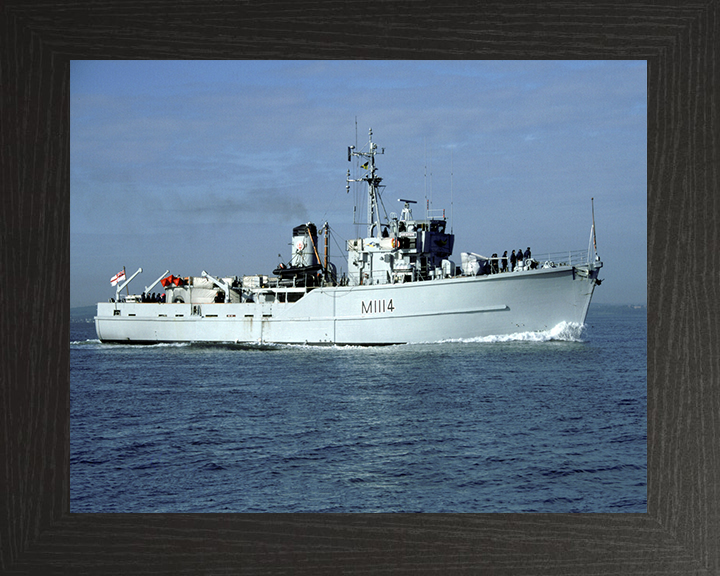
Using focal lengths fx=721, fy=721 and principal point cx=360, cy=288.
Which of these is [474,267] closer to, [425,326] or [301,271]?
[425,326]

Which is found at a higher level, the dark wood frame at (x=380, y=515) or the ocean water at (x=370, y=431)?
the dark wood frame at (x=380, y=515)

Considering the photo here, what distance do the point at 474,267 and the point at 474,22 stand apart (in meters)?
15.0

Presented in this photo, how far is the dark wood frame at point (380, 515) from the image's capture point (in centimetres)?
210

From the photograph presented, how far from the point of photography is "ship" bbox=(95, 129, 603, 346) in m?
16.7

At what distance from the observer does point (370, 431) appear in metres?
9.02

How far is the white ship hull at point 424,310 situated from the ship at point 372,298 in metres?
0.02

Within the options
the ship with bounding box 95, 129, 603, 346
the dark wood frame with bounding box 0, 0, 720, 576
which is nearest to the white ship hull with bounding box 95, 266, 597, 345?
the ship with bounding box 95, 129, 603, 346

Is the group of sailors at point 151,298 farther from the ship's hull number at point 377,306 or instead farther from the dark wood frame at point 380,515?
the dark wood frame at point 380,515

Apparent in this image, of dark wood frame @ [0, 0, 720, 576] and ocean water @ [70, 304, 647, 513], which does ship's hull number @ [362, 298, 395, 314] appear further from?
dark wood frame @ [0, 0, 720, 576]

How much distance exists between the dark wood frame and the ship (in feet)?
47.0

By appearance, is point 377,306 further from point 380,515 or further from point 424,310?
point 380,515

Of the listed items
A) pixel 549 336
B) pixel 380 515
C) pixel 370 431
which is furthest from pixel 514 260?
pixel 380 515

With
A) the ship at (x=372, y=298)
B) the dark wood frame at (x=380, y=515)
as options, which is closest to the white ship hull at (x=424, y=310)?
the ship at (x=372, y=298)

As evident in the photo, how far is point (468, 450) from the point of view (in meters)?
7.85
